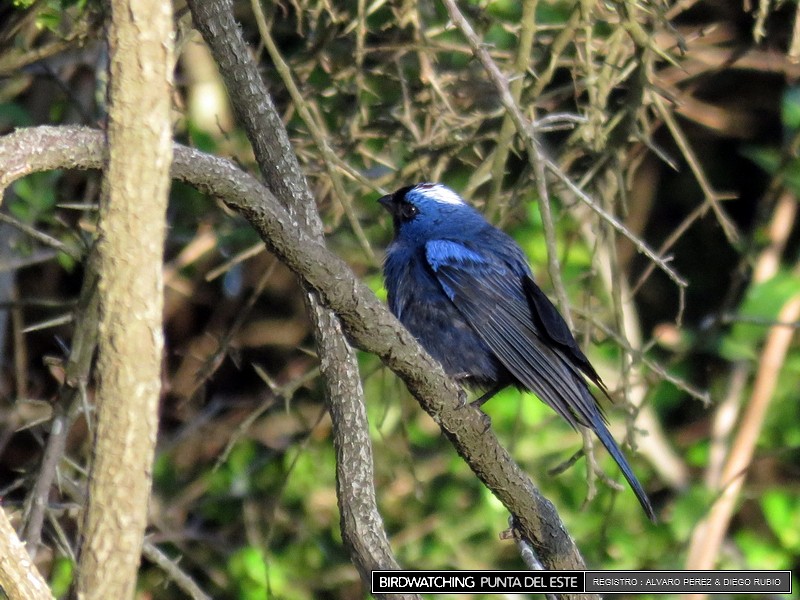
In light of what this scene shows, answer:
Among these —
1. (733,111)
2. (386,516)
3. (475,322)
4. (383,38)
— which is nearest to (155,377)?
(475,322)

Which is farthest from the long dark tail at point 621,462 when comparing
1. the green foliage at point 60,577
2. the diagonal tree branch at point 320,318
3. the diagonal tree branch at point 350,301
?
the green foliage at point 60,577

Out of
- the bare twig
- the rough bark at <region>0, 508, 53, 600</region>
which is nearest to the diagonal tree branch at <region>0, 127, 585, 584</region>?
the rough bark at <region>0, 508, 53, 600</region>

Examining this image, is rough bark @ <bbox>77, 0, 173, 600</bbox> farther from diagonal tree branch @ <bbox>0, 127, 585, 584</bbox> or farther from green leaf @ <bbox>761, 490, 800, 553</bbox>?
green leaf @ <bbox>761, 490, 800, 553</bbox>

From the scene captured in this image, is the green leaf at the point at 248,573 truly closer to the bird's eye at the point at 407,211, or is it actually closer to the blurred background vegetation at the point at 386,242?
the blurred background vegetation at the point at 386,242

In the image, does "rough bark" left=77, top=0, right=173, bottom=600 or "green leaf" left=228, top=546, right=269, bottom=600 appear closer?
"rough bark" left=77, top=0, right=173, bottom=600

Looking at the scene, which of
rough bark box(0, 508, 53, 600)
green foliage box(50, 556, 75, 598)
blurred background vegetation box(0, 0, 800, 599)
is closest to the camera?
rough bark box(0, 508, 53, 600)

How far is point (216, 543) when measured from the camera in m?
6.38

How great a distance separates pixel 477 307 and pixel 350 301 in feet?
5.51

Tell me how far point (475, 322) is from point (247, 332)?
263cm

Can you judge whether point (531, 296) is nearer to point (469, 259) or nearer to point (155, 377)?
point (469, 259)

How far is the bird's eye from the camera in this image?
4.99 meters

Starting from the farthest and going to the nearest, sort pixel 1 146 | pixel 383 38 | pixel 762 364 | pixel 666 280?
pixel 666 280, pixel 762 364, pixel 383 38, pixel 1 146

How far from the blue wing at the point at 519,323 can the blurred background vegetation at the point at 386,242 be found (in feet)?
0.64

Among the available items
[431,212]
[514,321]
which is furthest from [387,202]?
[514,321]
